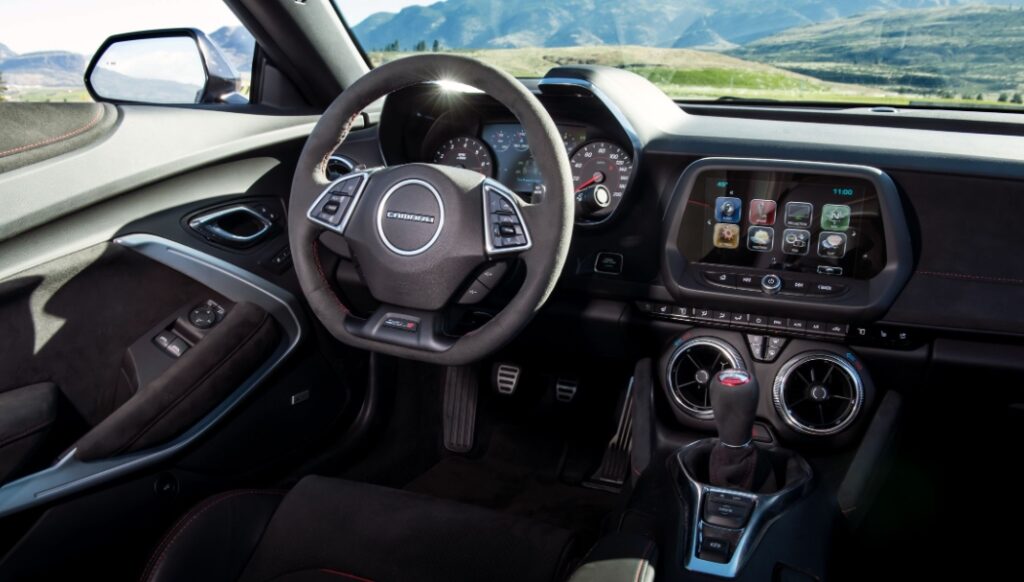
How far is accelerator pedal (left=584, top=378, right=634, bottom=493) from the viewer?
8.95 feet

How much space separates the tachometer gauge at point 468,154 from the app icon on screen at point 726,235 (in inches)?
28.4

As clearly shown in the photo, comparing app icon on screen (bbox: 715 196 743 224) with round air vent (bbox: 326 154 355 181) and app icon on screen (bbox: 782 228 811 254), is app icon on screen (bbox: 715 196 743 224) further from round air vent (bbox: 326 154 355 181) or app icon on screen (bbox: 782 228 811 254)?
round air vent (bbox: 326 154 355 181)

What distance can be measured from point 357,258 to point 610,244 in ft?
2.65

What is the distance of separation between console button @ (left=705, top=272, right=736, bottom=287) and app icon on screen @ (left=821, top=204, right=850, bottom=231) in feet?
0.86

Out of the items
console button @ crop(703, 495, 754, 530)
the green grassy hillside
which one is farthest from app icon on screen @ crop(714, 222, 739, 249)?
console button @ crop(703, 495, 754, 530)

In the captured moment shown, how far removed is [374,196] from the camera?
1732 millimetres

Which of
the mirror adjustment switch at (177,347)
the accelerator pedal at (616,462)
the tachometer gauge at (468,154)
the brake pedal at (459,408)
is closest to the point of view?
the mirror adjustment switch at (177,347)

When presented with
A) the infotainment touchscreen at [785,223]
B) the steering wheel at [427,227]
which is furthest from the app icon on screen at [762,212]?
the steering wheel at [427,227]

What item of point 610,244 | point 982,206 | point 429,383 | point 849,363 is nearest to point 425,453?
point 429,383

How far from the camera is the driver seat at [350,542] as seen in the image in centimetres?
160

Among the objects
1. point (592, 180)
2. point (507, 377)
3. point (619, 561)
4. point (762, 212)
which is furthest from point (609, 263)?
point (619, 561)

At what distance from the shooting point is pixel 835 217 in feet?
6.66

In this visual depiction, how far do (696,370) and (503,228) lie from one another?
0.90m

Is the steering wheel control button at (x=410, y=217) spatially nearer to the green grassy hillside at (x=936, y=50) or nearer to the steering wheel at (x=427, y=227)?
the steering wheel at (x=427, y=227)
